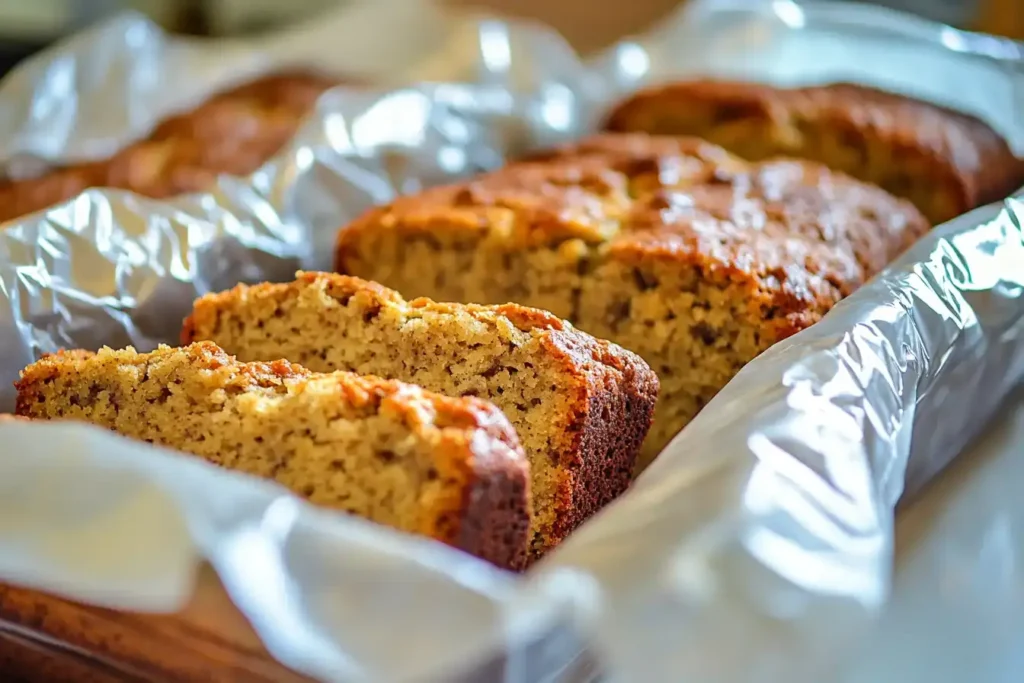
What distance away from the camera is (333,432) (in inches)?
64.3

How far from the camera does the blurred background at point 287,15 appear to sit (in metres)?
4.29

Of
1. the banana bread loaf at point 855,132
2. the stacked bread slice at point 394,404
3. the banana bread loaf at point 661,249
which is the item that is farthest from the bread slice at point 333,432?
the banana bread loaf at point 855,132

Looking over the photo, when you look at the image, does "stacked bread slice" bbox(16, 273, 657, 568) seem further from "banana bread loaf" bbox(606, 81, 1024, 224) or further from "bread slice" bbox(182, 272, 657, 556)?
"banana bread loaf" bbox(606, 81, 1024, 224)

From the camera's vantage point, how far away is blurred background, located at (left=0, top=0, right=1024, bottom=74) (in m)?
4.29

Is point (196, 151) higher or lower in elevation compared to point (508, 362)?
lower

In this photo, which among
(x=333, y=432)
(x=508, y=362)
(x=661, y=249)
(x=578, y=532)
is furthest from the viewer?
(x=661, y=249)

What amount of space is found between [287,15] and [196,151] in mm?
2087

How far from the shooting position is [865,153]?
3340mm

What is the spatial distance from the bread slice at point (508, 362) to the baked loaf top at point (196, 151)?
0.93 m

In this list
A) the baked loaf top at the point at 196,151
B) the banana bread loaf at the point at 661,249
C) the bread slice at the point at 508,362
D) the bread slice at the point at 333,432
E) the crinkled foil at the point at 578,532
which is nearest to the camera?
the crinkled foil at the point at 578,532

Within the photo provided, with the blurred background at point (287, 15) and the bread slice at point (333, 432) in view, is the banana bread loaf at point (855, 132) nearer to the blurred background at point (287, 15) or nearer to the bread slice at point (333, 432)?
the blurred background at point (287, 15)

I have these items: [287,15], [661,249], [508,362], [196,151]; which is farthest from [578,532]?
[287,15]

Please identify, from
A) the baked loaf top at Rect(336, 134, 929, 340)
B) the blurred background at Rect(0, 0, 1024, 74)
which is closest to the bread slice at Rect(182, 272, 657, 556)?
the baked loaf top at Rect(336, 134, 929, 340)

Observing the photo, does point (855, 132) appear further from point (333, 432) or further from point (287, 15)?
point (287, 15)
